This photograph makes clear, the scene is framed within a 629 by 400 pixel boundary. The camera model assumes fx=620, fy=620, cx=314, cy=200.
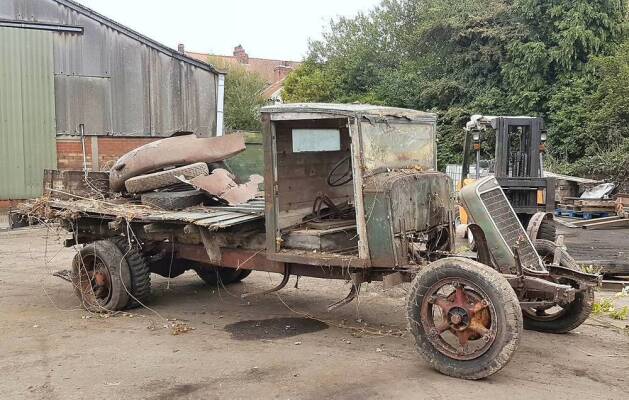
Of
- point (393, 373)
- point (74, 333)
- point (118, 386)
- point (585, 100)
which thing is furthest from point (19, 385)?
point (585, 100)

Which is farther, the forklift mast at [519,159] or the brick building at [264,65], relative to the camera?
the brick building at [264,65]

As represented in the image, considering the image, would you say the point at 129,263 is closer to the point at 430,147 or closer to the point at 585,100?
the point at 430,147

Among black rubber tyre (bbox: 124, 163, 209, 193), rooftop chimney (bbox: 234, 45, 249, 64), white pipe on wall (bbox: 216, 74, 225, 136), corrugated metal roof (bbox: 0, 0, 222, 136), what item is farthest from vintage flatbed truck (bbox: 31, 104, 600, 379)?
rooftop chimney (bbox: 234, 45, 249, 64)

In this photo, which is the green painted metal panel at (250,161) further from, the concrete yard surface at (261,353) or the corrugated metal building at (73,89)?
the corrugated metal building at (73,89)

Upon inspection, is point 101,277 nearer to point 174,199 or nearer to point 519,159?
A: point 174,199

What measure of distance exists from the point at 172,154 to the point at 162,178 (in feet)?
1.17

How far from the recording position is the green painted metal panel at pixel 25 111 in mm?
16828

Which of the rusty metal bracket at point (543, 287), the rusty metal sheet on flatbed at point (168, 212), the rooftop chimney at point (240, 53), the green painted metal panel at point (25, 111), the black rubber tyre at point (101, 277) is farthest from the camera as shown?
the rooftop chimney at point (240, 53)

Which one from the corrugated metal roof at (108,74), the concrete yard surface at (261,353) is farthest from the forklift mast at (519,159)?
the corrugated metal roof at (108,74)

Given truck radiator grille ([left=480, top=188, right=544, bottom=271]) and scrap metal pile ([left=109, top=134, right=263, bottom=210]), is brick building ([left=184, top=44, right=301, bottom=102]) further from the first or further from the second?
truck radiator grille ([left=480, top=188, right=544, bottom=271])

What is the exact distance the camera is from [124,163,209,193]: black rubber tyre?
24.7ft

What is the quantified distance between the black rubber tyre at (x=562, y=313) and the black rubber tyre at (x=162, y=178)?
4.02 meters

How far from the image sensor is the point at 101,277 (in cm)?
752

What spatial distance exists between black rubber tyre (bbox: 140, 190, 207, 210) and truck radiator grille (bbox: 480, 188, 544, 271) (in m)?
3.49
